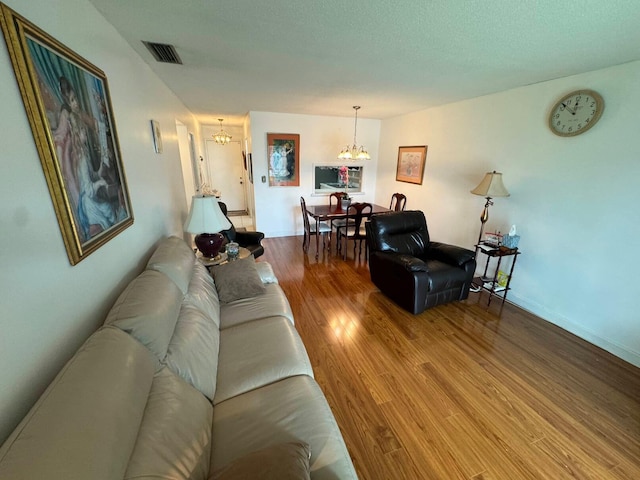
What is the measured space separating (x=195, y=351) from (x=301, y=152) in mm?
4367

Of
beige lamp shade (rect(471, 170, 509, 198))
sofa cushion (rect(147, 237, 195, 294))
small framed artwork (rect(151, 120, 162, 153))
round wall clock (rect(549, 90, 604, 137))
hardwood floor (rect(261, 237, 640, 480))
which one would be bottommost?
hardwood floor (rect(261, 237, 640, 480))

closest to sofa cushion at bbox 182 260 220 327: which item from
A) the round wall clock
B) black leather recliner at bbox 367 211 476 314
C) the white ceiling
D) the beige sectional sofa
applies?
the beige sectional sofa

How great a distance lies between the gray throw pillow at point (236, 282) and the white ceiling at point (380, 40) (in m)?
1.71

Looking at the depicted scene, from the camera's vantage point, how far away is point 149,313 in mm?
1152

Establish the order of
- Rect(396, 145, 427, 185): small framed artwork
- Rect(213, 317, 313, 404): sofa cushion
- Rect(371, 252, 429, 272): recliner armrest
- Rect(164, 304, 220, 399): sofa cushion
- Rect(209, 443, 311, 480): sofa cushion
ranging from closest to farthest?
Rect(209, 443, 311, 480): sofa cushion < Rect(164, 304, 220, 399): sofa cushion < Rect(213, 317, 313, 404): sofa cushion < Rect(371, 252, 429, 272): recliner armrest < Rect(396, 145, 427, 185): small framed artwork

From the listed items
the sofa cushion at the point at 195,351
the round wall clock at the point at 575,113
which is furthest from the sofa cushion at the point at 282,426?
the round wall clock at the point at 575,113

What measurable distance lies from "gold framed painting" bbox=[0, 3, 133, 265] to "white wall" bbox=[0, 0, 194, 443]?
4cm

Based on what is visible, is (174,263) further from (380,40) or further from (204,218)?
(380,40)

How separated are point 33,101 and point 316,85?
8.32 ft

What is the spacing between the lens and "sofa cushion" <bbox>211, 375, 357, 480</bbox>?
0.95 meters

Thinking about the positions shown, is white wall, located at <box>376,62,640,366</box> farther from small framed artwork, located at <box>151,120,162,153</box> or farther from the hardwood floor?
small framed artwork, located at <box>151,120,162,153</box>

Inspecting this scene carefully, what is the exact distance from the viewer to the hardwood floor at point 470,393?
139 cm

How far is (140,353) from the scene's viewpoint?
1.00 metres

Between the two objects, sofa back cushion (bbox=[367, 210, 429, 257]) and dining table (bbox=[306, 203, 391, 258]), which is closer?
sofa back cushion (bbox=[367, 210, 429, 257])
